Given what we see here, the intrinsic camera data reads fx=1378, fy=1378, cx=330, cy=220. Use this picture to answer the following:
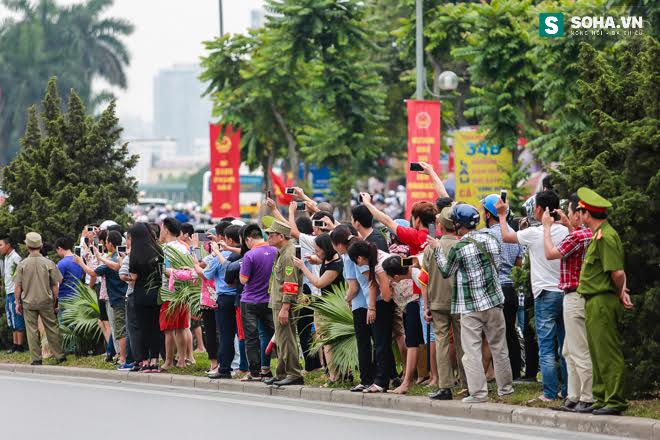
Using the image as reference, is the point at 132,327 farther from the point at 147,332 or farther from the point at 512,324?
the point at 512,324

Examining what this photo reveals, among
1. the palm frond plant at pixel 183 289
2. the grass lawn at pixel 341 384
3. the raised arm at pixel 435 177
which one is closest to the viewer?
the grass lawn at pixel 341 384

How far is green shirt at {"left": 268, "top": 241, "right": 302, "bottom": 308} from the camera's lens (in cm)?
1453

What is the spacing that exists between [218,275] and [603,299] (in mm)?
5858

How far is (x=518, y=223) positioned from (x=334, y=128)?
21898 mm

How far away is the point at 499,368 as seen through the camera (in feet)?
40.9

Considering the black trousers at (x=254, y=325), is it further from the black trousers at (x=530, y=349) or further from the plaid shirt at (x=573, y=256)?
the plaid shirt at (x=573, y=256)

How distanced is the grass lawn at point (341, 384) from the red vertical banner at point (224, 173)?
1657 centimetres

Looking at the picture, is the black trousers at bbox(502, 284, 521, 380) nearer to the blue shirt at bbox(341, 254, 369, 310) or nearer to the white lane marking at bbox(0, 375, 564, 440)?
the blue shirt at bbox(341, 254, 369, 310)

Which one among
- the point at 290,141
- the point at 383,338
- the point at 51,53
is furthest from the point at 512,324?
the point at 51,53

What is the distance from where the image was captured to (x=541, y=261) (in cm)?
1212

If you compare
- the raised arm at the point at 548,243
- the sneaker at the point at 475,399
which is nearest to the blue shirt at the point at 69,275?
the sneaker at the point at 475,399

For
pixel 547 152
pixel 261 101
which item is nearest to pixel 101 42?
pixel 261 101

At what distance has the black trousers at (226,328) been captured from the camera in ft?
51.8

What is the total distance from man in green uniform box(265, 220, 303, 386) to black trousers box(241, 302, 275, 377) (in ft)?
1.47
